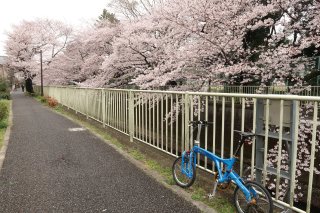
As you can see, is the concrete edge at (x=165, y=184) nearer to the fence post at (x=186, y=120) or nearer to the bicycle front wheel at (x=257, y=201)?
the bicycle front wheel at (x=257, y=201)

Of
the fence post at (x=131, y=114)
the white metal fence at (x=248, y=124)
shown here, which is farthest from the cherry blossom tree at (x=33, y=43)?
the fence post at (x=131, y=114)

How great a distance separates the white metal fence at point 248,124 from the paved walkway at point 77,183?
85cm

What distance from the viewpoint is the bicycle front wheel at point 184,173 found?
3.62 metres

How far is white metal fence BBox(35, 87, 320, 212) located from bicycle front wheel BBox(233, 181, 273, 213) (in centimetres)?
21

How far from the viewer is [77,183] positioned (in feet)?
13.0

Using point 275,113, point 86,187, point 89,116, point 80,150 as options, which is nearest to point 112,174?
point 86,187

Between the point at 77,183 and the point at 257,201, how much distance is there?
2.51 meters

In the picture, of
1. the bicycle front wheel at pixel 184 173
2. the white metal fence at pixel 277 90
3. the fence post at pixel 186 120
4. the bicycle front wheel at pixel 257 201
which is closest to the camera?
the bicycle front wheel at pixel 257 201

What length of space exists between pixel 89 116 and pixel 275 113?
847 centimetres

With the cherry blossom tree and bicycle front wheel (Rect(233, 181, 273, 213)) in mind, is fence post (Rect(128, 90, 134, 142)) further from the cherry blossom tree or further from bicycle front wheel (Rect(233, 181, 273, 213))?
the cherry blossom tree

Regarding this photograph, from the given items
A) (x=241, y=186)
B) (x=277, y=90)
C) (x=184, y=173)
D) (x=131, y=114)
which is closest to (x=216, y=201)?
(x=241, y=186)

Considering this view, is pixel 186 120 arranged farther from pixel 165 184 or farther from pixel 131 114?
pixel 131 114

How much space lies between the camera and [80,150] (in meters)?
5.93

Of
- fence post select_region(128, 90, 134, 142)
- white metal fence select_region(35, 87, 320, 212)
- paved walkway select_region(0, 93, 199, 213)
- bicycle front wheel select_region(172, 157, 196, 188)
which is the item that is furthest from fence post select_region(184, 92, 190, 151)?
fence post select_region(128, 90, 134, 142)
